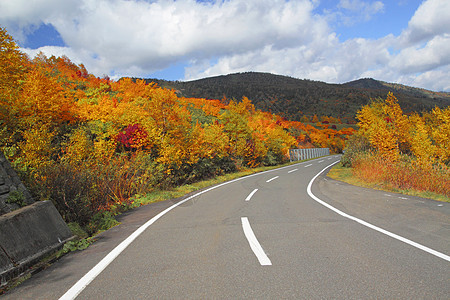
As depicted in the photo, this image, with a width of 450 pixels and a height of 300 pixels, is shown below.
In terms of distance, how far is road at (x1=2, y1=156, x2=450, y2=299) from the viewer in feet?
9.82

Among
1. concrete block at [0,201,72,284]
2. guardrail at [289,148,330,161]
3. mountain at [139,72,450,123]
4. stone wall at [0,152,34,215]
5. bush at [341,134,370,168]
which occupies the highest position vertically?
mountain at [139,72,450,123]

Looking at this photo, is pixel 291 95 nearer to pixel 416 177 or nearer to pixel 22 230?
pixel 416 177

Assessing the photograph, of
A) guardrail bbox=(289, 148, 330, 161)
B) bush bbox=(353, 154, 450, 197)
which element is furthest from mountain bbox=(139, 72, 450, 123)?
bush bbox=(353, 154, 450, 197)

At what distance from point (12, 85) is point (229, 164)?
1645 cm

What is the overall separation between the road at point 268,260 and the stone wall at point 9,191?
176 cm

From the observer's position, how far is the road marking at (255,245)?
12.5 feet

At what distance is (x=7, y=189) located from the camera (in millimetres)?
5168

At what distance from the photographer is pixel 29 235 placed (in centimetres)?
427

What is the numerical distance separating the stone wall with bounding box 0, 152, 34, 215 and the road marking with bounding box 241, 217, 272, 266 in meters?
4.61

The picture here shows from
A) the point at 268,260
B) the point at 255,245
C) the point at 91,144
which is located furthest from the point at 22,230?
the point at 91,144

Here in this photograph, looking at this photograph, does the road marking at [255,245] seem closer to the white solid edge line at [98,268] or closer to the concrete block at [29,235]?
the white solid edge line at [98,268]

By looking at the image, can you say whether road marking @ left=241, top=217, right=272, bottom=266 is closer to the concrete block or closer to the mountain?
the concrete block

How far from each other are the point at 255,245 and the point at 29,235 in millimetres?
3814

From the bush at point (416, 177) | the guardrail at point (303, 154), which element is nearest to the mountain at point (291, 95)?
the guardrail at point (303, 154)
